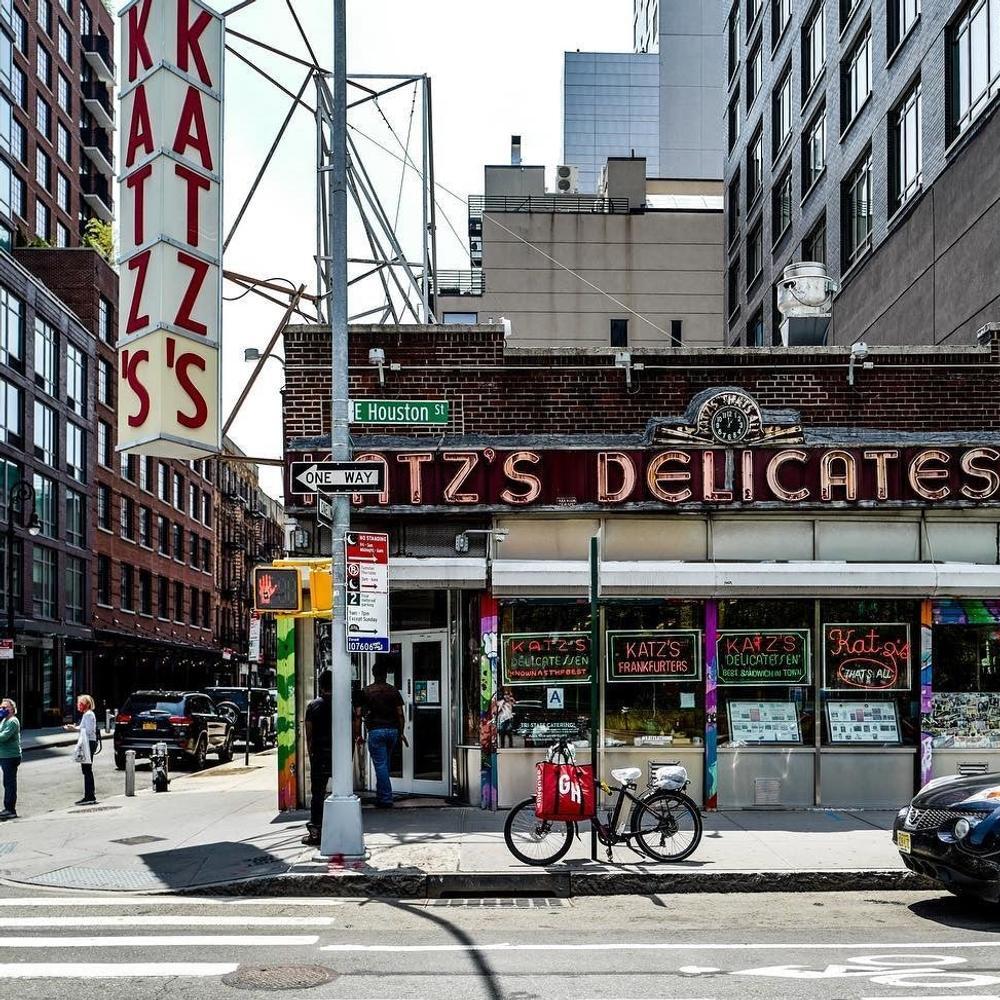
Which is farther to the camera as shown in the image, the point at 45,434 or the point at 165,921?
the point at 45,434

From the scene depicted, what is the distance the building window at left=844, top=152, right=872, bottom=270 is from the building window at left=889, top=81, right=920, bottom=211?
62.9 inches

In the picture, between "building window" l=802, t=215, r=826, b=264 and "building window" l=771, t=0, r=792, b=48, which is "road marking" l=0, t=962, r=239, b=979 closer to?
"building window" l=802, t=215, r=826, b=264

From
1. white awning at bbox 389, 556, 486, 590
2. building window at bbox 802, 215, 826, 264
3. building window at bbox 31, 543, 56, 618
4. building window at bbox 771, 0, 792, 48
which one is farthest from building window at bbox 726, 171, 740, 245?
white awning at bbox 389, 556, 486, 590

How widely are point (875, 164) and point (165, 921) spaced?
2385 centimetres

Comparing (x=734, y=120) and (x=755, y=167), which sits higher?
(x=734, y=120)

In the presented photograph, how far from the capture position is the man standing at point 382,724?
48.2ft

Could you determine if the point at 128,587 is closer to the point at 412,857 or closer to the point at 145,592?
the point at 145,592

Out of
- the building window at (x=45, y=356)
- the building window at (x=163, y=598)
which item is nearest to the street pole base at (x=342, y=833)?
the building window at (x=45, y=356)

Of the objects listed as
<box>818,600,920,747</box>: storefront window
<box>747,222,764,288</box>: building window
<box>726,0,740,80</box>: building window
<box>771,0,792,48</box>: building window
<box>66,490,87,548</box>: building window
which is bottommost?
<box>818,600,920,747</box>: storefront window

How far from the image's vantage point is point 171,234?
14.2 metres

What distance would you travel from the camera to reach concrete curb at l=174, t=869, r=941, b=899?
35.2ft

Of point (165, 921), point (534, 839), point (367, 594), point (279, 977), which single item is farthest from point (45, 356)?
point (279, 977)

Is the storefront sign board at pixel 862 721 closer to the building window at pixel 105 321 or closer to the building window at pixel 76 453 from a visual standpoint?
the building window at pixel 76 453

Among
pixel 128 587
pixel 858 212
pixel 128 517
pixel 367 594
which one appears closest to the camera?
pixel 367 594
